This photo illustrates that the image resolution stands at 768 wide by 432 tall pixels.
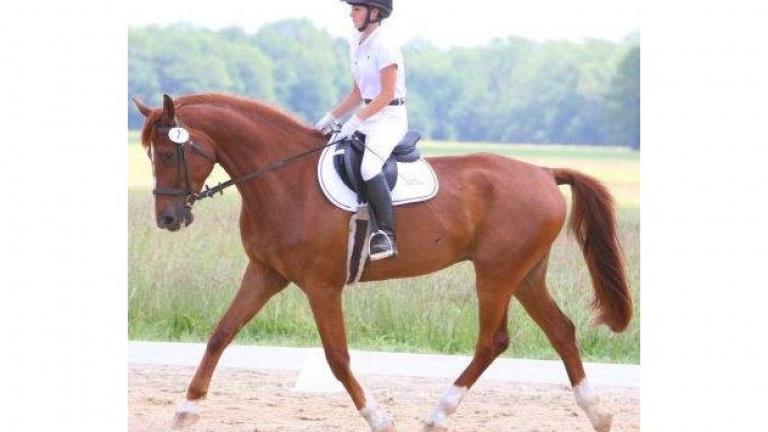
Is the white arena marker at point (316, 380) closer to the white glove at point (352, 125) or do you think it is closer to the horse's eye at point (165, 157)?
the white glove at point (352, 125)

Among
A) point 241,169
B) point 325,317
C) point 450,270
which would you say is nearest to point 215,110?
point 241,169

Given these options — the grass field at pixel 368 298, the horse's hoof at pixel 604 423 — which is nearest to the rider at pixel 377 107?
the horse's hoof at pixel 604 423

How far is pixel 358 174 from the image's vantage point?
21.1 ft

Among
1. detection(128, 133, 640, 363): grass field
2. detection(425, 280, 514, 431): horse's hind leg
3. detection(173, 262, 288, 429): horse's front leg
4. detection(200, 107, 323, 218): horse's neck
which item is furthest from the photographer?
detection(128, 133, 640, 363): grass field

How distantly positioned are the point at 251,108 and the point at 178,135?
49 centimetres

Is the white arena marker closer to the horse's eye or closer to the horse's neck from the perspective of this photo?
the horse's neck

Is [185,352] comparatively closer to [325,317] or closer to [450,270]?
[450,270]

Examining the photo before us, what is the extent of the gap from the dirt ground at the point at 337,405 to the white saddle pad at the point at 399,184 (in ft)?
4.08

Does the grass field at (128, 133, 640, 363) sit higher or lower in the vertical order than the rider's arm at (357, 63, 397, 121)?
lower

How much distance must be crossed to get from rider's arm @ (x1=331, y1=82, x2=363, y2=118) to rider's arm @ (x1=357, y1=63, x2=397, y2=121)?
0.30 m

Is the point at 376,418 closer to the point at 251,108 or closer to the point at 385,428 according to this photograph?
the point at 385,428

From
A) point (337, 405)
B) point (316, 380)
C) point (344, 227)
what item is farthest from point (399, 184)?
point (316, 380)

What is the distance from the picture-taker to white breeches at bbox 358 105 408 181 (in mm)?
6387

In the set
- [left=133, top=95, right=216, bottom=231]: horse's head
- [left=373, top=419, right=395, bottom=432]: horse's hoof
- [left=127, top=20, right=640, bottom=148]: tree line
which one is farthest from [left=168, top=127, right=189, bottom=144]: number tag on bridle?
[left=127, top=20, right=640, bottom=148]: tree line
